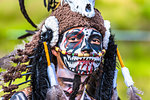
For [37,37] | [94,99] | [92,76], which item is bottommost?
[94,99]

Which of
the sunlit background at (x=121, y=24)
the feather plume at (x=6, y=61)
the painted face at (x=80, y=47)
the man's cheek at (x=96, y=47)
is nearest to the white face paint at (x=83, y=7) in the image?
the painted face at (x=80, y=47)

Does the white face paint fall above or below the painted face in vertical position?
above

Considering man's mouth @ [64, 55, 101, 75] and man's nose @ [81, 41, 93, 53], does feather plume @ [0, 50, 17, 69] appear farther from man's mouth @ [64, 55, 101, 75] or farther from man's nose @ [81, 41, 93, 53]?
man's nose @ [81, 41, 93, 53]

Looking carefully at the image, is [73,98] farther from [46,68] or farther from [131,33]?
[131,33]

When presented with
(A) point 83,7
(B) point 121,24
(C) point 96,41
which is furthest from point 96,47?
(B) point 121,24

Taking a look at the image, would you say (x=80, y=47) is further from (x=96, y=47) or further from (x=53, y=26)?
(x=53, y=26)

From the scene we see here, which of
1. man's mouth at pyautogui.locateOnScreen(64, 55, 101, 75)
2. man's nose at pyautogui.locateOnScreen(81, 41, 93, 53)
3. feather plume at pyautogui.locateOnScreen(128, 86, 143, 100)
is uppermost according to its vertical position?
man's nose at pyautogui.locateOnScreen(81, 41, 93, 53)

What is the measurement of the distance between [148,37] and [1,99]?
16.6ft


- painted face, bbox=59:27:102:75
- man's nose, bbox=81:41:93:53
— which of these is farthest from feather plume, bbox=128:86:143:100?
man's nose, bbox=81:41:93:53

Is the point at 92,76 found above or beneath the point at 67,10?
beneath

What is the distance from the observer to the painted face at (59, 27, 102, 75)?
2.15 meters

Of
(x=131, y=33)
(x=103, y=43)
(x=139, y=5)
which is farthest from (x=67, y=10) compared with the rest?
A: (x=139, y=5)

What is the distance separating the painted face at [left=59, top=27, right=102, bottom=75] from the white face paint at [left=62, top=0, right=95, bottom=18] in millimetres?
110

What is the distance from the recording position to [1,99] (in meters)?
2.18
